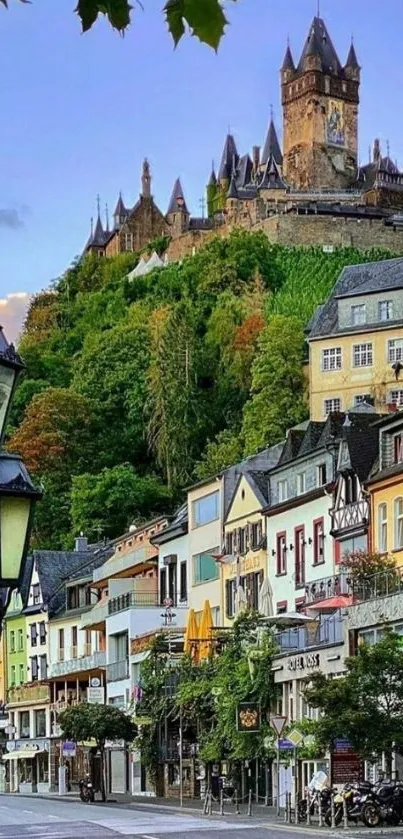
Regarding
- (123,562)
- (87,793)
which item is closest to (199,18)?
(87,793)

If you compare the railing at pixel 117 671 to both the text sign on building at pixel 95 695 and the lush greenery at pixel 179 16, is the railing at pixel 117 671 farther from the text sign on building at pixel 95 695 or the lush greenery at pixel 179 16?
the lush greenery at pixel 179 16

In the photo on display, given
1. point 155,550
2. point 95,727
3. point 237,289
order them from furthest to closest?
point 237,289
point 155,550
point 95,727

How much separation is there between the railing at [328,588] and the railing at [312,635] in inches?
47.5

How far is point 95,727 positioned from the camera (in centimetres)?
7594

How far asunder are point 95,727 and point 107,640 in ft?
40.2

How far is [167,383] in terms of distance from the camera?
436 feet

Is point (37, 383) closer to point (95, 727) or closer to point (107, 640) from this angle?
point (107, 640)

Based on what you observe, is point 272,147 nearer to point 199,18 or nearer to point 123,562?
point 123,562

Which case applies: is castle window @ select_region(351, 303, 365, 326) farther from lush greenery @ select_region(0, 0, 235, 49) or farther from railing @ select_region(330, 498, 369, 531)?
lush greenery @ select_region(0, 0, 235, 49)

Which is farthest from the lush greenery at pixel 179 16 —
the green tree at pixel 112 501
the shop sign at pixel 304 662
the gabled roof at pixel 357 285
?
the green tree at pixel 112 501

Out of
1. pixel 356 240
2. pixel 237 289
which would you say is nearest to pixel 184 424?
pixel 237 289

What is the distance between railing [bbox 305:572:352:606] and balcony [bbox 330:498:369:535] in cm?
183

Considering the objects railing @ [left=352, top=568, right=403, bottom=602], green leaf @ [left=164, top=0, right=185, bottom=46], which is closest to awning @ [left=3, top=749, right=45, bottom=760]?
railing @ [left=352, top=568, right=403, bottom=602]

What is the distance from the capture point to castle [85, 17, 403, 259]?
16050 centimetres
